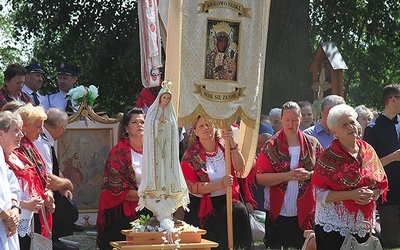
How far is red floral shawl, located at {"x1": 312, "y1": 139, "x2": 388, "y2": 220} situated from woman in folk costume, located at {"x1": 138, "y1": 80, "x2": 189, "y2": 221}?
1371 mm

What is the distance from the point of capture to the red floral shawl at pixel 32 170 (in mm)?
8336

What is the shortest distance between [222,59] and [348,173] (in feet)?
6.07

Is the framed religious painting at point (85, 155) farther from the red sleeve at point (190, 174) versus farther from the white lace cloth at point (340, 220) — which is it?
the white lace cloth at point (340, 220)

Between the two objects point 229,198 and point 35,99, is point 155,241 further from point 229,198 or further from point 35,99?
point 35,99

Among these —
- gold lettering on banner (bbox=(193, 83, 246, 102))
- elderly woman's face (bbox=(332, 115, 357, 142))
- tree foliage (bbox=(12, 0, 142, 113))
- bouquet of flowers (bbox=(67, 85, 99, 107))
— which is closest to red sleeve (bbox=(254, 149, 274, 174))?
gold lettering on banner (bbox=(193, 83, 246, 102))

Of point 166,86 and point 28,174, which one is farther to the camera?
point 166,86

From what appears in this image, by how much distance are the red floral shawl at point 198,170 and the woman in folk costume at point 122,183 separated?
53 centimetres

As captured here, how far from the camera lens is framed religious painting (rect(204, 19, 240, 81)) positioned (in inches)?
374

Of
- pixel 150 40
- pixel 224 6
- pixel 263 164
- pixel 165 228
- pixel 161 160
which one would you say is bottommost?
pixel 165 228

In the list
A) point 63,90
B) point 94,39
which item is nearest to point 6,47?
point 94,39

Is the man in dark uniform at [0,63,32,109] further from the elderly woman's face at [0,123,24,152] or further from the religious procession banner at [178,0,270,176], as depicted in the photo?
the elderly woman's face at [0,123,24,152]

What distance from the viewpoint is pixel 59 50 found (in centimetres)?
2148

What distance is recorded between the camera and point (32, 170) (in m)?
8.45

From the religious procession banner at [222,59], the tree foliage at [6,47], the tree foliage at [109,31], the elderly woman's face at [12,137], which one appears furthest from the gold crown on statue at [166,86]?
the tree foliage at [6,47]
